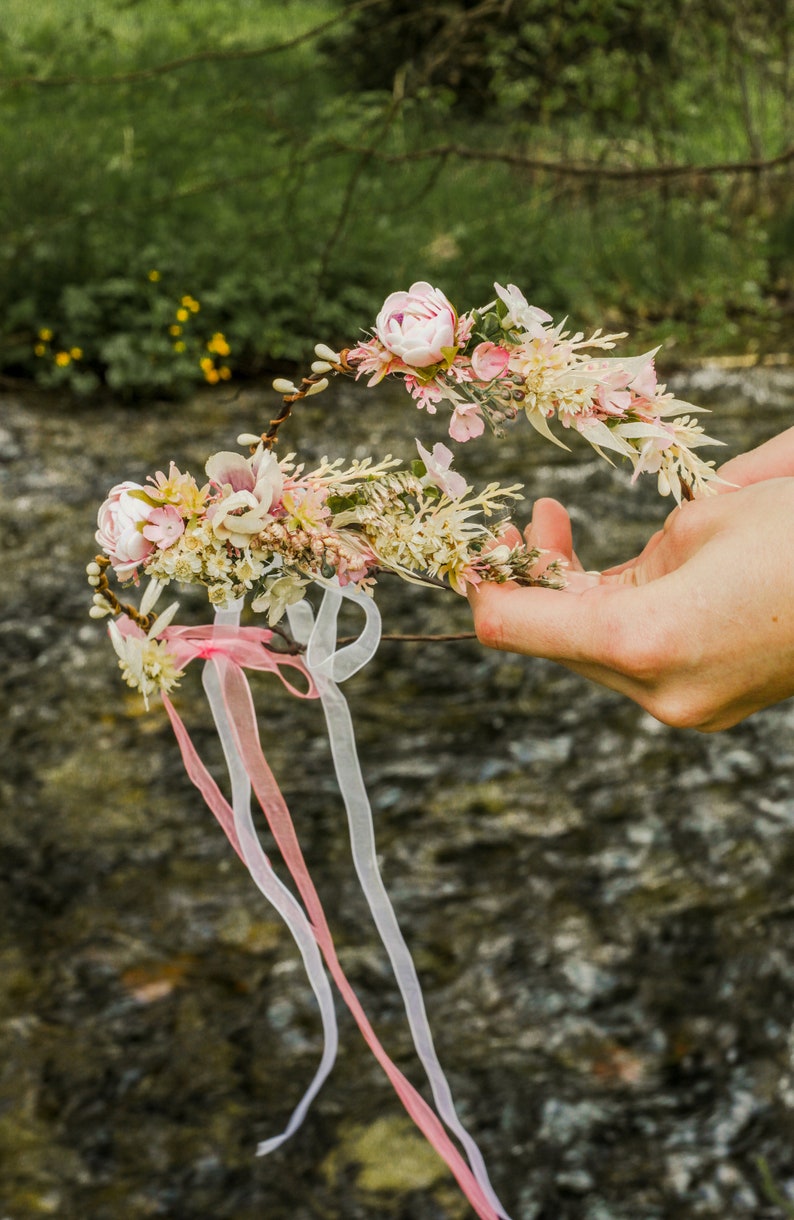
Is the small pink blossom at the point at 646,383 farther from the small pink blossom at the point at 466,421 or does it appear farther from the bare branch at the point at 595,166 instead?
the bare branch at the point at 595,166

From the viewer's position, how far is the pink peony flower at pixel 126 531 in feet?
3.69

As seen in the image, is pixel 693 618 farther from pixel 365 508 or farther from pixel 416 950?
pixel 416 950

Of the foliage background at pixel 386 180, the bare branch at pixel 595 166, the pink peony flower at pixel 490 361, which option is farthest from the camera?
the foliage background at pixel 386 180

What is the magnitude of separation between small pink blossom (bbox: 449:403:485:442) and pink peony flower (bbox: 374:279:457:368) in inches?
2.4

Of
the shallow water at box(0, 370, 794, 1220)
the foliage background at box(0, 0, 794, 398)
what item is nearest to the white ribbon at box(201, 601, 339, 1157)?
the shallow water at box(0, 370, 794, 1220)

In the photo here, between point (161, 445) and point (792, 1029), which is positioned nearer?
point (792, 1029)

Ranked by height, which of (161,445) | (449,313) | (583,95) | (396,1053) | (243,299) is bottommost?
(396,1053)

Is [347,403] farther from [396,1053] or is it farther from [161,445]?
[396,1053]

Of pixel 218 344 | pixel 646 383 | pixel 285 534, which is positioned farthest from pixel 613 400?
pixel 218 344

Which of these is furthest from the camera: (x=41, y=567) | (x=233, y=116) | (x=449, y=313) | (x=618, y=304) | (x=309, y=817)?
(x=618, y=304)

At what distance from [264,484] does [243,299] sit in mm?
Answer: 5198

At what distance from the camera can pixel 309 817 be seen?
354 centimetres

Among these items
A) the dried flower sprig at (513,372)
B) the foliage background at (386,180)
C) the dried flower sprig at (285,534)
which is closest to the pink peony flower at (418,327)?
the dried flower sprig at (513,372)

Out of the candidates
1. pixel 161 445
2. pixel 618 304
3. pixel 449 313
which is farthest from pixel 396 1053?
pixel 618 304
